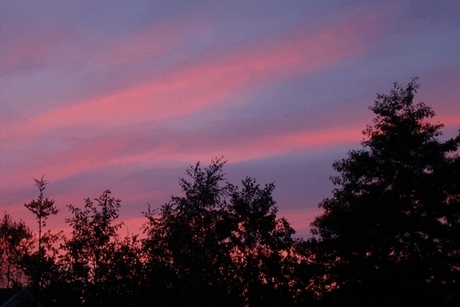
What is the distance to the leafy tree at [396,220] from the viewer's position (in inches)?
1538

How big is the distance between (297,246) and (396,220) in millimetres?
7045

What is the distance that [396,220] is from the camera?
130ft

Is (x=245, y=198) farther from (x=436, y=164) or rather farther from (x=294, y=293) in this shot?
(x=436, y=164)

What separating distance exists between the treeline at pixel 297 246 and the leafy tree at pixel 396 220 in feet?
0.20

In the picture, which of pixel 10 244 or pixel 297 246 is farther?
pixel 10 244

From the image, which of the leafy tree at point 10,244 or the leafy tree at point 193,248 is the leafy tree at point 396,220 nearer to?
the leafy tree at point 193,248

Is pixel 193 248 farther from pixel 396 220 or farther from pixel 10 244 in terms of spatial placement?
pixel 10 244

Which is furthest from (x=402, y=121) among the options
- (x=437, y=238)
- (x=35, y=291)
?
(x=35, y=291)

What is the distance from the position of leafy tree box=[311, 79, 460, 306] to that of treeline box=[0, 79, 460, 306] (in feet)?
0.20

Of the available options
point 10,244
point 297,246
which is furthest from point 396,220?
point 10,244

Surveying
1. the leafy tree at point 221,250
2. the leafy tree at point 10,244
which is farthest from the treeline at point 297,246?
the leafy tree at point 10,244

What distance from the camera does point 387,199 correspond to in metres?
40.1

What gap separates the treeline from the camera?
112 ft

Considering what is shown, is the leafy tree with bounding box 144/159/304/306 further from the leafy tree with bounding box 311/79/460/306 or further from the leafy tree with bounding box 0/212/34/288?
the leafy tree with bounding box 0/212/34/288
